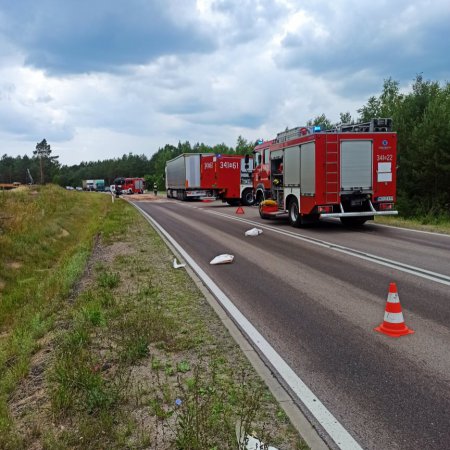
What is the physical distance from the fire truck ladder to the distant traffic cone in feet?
30.1

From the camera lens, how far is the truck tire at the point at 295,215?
51.9 feet

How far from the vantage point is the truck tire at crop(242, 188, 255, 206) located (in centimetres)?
3081

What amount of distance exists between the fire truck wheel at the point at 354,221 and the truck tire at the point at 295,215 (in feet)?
5.58

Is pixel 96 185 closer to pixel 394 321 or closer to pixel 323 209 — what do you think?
Result: pixel 323 209

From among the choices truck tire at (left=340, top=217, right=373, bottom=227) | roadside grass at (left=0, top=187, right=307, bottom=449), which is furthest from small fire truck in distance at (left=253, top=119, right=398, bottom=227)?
roadside grass at (left=0, top=187, right=307, bottom=449)

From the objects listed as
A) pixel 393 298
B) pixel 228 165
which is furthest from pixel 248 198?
pixel 393 298

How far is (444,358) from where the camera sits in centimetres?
444

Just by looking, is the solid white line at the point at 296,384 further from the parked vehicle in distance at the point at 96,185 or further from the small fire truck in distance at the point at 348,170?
the parked vehicle in distance at the point at 96,185

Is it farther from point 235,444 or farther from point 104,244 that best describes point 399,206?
point 235,444

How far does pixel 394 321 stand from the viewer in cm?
519

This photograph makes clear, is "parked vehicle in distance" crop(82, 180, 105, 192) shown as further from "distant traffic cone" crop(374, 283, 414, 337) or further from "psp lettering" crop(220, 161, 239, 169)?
"distant traffic cone" crop(374, 283, 414, 337)

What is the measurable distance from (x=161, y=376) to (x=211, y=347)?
82cm

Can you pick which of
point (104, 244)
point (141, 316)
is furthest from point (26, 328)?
point (104, 244)

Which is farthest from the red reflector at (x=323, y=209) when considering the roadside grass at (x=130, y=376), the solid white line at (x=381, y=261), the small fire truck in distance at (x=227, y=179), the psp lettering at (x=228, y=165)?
the psp lettering at (x=228, y=165)
